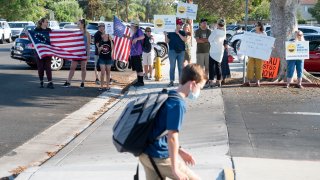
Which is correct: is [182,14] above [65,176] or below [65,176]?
above

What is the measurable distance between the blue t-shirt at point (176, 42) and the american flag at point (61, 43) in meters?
2.56

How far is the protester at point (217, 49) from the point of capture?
14.0 m

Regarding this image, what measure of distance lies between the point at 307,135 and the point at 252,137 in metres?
0.95

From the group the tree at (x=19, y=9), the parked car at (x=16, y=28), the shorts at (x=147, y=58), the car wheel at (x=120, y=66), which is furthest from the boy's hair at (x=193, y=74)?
the tree at (x=19, y=9)

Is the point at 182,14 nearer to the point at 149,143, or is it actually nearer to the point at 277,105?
the point at 277,105

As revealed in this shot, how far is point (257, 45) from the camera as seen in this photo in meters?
13.8

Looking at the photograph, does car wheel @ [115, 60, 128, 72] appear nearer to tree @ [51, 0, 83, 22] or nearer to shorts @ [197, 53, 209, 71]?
shorts @ [197, 53, 209, 71]

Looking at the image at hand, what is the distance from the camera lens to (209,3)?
49938mm

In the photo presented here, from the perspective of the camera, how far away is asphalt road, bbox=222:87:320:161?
Answer: 7805mm

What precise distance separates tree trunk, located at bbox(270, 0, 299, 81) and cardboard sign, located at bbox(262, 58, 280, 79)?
0.12 metres

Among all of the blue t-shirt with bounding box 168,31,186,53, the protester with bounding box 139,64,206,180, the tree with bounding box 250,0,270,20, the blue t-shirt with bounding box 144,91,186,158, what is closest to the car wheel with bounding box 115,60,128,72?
the blue t-shirt with bounding box 168,31,186,53

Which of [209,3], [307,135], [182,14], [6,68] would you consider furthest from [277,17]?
[209,3]

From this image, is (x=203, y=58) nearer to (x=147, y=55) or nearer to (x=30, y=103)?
(x=147, y=55)

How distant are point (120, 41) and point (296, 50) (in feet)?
15.5
